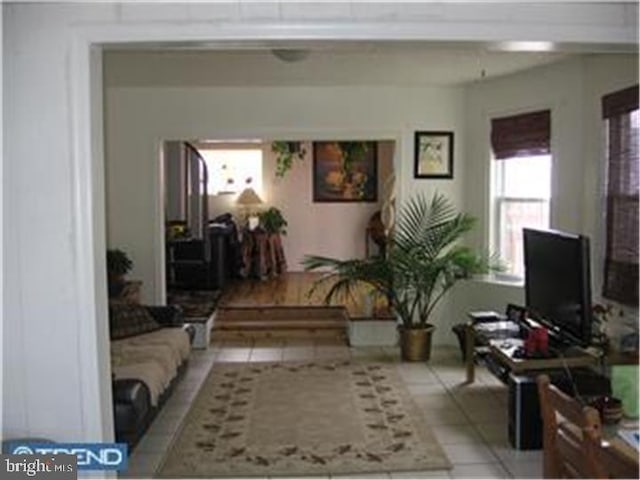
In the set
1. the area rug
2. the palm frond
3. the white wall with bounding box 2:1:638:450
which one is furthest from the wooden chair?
the palm frond

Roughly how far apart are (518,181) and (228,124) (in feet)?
8.61

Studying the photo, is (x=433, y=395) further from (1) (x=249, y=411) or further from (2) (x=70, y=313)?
(2) (x=70, y=313)

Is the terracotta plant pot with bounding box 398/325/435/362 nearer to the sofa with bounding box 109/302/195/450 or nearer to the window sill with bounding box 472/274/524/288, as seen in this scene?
the window sill with bounding box 472/274/524/288

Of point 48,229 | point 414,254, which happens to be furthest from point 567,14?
point 414,254

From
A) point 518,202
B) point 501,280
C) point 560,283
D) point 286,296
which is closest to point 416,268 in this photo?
point 501,280

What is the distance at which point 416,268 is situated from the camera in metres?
5.43

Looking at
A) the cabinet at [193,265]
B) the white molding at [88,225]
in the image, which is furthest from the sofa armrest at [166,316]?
the white molding at [88,225]

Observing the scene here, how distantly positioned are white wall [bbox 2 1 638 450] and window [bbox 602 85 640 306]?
231cm

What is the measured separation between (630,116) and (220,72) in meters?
3.01

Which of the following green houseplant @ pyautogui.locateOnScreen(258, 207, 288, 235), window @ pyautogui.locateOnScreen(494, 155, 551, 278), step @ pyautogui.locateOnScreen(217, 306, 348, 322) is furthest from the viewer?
green houseplant @ pyautogui.locateOnScreen(258, 207, 288, 235)

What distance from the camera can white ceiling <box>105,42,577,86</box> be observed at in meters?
4.66

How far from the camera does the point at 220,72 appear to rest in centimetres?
527

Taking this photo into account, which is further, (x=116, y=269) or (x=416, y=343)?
(x=116, y=269)

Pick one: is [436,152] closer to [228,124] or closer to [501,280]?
[501,280]
